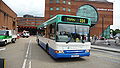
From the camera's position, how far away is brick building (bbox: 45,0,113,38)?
193 feet

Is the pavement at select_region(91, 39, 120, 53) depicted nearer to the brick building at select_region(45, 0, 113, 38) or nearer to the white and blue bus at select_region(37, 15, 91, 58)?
the white and blue bus at select_region(37, 15, 91, 58)

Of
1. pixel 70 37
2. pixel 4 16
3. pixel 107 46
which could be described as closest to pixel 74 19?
pixel 70 37

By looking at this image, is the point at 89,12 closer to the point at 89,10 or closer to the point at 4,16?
the point at 89,10

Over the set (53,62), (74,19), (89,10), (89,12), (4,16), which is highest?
(89,10)

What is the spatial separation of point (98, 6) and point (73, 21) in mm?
62993

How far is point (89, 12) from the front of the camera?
6331cm

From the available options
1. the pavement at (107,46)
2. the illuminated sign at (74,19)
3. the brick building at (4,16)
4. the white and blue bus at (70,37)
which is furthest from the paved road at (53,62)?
Answer: the brick building at (4,16)

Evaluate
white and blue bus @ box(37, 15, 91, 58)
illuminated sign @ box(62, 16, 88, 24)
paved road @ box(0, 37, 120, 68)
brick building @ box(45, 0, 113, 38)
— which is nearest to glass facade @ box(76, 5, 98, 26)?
brick building @ box(45, 0, 113, 38)

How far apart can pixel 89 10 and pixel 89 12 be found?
110 cm

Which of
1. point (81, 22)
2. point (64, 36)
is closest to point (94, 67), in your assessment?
point (64, 36)

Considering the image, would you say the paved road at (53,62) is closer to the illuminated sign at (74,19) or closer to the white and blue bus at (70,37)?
the white and blue bus at (70,37)

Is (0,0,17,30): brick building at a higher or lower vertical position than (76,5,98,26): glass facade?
lower

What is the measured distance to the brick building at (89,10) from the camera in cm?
5872

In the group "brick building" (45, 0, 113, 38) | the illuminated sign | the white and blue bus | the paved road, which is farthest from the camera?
"brick building" (45, 0, 113, 38)
